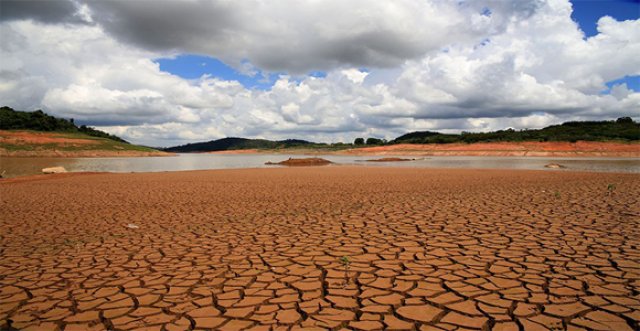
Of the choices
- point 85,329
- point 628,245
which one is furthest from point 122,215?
point 628,245

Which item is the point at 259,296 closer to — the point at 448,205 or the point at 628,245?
the point at 628,245

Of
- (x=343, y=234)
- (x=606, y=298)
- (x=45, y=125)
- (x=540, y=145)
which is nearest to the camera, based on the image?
(x=606, y=298)

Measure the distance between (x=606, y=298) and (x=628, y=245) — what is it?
8.82 feet

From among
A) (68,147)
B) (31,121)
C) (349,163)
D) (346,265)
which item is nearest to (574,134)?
(349,163)

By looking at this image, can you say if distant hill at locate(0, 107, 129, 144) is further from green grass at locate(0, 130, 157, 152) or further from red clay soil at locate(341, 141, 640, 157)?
red clay soil at locate(341, 141, 640, 157)

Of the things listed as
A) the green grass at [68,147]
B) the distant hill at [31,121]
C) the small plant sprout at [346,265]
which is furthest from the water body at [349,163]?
the distant hill at [31,121]

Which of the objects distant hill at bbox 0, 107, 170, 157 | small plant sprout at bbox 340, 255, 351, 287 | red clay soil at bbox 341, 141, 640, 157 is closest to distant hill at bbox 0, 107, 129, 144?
distant hill at bbox 0, 107, 170, 157

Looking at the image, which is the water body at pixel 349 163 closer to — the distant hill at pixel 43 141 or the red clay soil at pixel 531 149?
the red clay soil at pixel 531 149

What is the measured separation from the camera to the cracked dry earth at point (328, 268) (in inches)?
138

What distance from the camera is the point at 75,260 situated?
556cm

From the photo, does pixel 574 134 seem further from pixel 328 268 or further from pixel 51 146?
pixel 51 146

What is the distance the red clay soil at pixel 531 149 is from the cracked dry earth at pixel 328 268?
55.3 metres

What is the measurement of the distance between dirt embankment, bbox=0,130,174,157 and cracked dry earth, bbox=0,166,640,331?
65286 mm

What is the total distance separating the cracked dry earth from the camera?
350 centimetres
